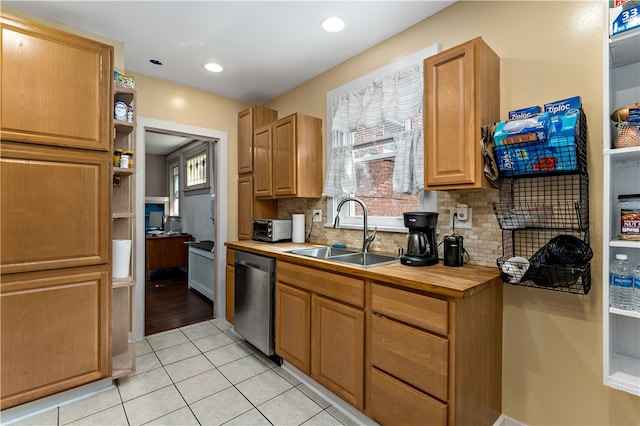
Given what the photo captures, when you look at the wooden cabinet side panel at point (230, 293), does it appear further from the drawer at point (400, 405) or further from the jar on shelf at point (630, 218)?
the jar on shelf at point (630, 218)

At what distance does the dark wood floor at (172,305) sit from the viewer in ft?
11.0

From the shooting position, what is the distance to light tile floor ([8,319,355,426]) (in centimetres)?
183

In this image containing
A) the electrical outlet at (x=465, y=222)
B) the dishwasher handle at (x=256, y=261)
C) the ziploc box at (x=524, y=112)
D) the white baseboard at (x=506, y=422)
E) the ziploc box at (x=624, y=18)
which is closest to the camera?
the ziploc box at (x=624, y=18)

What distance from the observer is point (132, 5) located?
2010 millimetres

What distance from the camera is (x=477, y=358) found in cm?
151

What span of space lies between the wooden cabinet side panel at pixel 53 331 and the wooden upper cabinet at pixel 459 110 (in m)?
2.25

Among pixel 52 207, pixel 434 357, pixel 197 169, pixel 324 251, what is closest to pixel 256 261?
pixel 324 251

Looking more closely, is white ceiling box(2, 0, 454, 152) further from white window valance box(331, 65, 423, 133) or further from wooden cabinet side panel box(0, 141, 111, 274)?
wooden cabinet side panel box(0, 141, 111, 274)

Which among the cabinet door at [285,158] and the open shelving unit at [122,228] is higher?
the cabinet door at [285,158]

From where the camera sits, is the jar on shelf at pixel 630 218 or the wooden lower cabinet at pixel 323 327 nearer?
the jar on shelf at pixel 630 218

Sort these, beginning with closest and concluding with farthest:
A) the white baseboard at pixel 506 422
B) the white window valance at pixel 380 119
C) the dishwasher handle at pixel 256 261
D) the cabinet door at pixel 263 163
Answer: the white baseboard at pixel 506 422 < the white window valance at pixel 380 119 < the dishwasher handle at pixel 256 261 < the cabinet door at pixel 263 163

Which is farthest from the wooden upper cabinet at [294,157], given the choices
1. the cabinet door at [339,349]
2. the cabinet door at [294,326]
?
the cabinet door at [339,349]

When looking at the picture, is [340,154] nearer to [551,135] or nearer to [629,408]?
[551,135]

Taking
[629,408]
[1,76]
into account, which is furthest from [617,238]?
[1,76]
